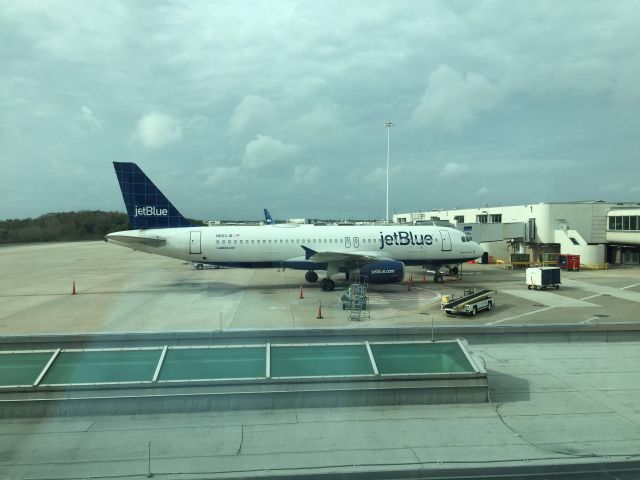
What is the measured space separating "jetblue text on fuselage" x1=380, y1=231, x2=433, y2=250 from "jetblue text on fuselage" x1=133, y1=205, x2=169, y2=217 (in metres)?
13.3

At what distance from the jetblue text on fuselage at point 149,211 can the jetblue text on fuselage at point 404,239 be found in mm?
13289

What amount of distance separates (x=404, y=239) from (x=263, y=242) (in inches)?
356

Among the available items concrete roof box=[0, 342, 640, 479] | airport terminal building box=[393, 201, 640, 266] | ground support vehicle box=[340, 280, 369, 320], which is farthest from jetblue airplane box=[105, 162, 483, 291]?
concrete roof box=[0, 342, 640, 479]

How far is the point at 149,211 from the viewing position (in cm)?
2923

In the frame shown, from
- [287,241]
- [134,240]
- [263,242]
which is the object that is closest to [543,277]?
[287,241]

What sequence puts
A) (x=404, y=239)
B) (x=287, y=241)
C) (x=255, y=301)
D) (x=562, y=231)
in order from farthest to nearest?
1. (x=562, y=231)
2. (x=404, y=239)
3. (x=287, y=241)
4. (x=255, y=301)

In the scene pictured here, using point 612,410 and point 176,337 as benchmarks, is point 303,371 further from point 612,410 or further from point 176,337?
point 612,410

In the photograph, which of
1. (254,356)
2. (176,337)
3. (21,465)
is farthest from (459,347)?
(21,465)

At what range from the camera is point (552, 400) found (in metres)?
6.46

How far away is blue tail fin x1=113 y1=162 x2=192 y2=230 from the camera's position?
28859 millimetres

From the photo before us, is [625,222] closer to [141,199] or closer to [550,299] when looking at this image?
[550,299]

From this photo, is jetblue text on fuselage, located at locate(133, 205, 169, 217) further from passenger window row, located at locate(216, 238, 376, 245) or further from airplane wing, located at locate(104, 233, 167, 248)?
passenger window row, located at locate(216, 238, 376, 245)

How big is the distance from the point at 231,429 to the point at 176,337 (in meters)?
2.40

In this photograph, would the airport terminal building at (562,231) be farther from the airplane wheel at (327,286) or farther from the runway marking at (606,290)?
the airplane wheel at (327,286)
